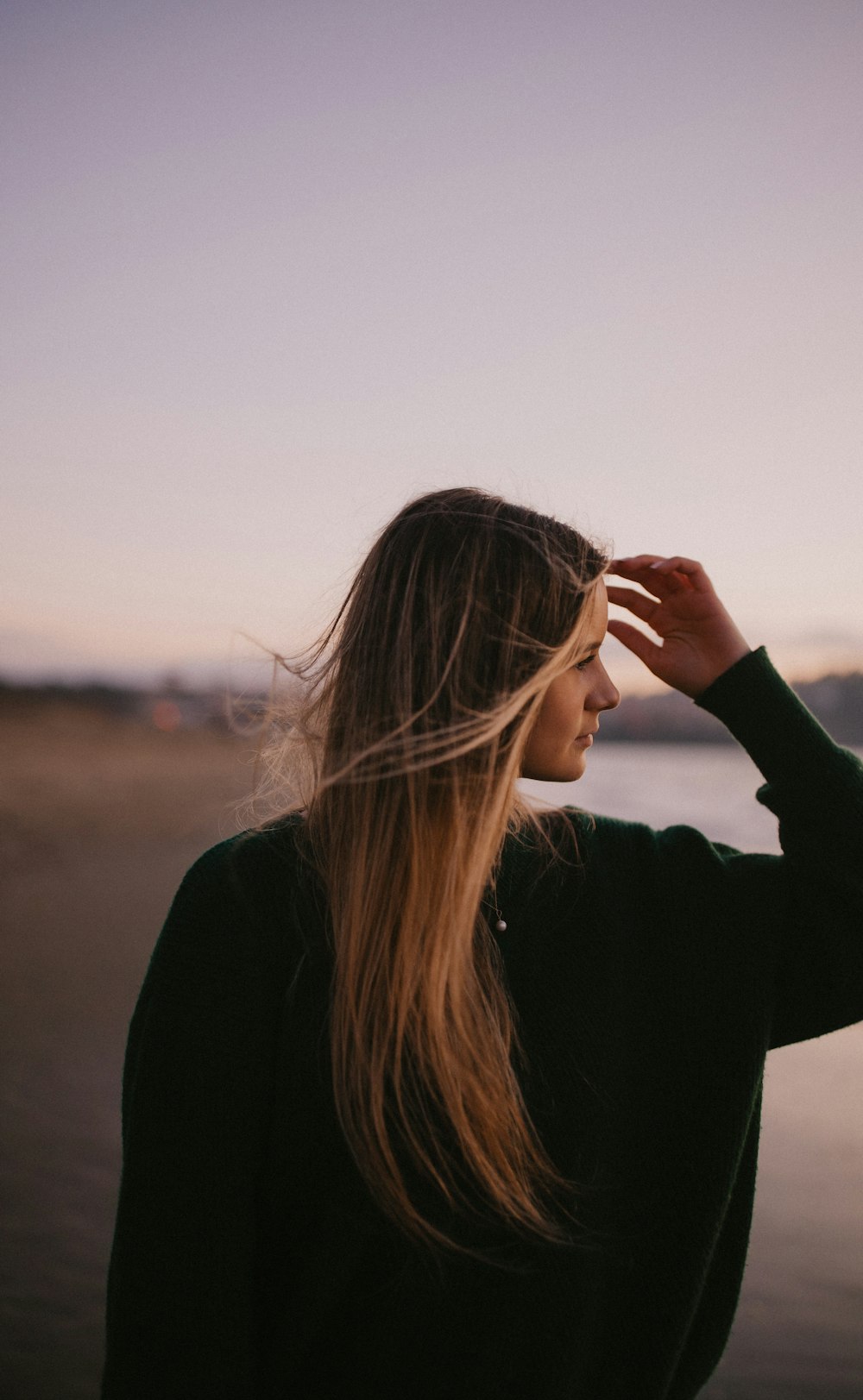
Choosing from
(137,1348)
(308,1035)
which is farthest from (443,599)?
(137,1348)

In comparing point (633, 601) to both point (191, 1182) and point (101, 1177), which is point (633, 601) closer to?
point (191, 1182)

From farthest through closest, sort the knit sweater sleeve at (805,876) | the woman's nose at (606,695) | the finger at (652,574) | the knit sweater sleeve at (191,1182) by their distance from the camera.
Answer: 1. the finger at (652,574)
2. the woman's nose at (606,695)
3. the knit sweater sleeve at (805,876)
4. the knit sweater sleeve at (191,1182)

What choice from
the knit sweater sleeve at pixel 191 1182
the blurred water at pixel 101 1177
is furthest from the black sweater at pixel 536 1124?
the blurred water at pixel 101 1177

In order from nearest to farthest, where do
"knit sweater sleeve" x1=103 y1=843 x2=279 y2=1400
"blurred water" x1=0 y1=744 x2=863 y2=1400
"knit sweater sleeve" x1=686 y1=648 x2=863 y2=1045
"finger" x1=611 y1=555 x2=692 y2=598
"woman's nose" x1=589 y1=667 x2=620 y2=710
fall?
"knit sweater sleeve" x1=103 y1=843 x2=279 y2=1400
"knit sweater sleeve" x1=686 y1=648 x2=863 y2=1045
"woman's nose" x1=589 y1=667 x2=620 y2=710
"finger" x1=611 y1=555 x2=692 y2=598
"blurred water" x1=0 y1=744 x2=863 y2=1400

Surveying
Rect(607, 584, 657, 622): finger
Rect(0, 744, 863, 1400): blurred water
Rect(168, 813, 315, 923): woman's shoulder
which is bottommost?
Rect(0, 744, 863, 1400): blurred water

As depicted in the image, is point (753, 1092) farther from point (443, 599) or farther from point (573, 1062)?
point (443, 599)

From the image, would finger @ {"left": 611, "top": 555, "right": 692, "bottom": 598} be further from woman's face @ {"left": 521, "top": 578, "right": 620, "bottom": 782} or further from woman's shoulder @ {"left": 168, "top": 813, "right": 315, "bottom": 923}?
woman's shoulder @ {"left": 168, "top": 813, "right": 315, "bottom": 923}

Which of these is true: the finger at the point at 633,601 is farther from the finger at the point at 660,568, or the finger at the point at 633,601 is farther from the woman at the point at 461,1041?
Answer: the woman at the point at 461,1041

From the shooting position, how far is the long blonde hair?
109 centimetres

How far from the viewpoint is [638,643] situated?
147 centimetres

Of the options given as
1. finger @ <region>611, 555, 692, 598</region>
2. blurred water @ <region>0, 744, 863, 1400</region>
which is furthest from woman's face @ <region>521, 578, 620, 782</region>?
blurred water @ <region>0, 744, 863, 1400</region>

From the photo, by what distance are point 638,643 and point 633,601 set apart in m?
0.07

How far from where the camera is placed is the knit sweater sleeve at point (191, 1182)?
40.4 inches

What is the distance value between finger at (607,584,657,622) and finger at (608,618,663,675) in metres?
0.03
